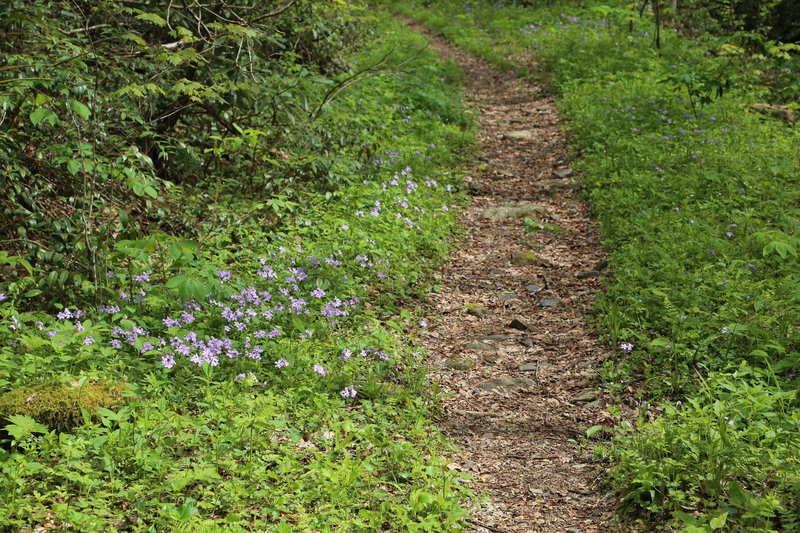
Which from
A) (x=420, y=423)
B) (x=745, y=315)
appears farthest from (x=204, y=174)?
(x=745, y=315)

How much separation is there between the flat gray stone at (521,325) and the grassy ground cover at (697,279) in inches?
24.3

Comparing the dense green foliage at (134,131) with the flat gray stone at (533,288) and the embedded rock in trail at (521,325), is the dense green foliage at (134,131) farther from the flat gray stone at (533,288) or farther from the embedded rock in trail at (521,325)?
the embedded rock in trail at (521,325)

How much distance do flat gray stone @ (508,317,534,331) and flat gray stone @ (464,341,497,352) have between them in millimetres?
400

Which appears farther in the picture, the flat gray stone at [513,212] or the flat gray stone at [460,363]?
the flat gray stone at [513,212]

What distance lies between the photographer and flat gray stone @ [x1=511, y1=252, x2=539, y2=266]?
6856mm

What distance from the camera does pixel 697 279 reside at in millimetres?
5297

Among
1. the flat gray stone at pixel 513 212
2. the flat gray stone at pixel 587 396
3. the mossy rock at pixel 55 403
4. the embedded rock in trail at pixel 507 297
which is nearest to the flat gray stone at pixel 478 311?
the embedded rock in trail at pixel 507 297

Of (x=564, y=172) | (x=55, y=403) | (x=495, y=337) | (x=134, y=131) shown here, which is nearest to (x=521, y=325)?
(x=495, y=337)

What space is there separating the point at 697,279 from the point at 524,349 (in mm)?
1574

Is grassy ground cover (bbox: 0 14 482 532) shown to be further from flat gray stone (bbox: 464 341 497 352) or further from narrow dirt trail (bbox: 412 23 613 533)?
flat gray stone (bbox: 464 341 497 352)

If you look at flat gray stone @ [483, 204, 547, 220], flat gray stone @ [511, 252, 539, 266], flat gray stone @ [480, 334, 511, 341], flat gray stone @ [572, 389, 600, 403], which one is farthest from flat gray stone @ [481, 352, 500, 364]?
flat gray stone @ [483, 204, 547, 220]

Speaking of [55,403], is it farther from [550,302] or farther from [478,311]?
[550,302]

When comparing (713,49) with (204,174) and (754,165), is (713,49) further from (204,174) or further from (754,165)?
(204,174)

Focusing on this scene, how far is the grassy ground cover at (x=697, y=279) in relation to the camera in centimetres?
316
